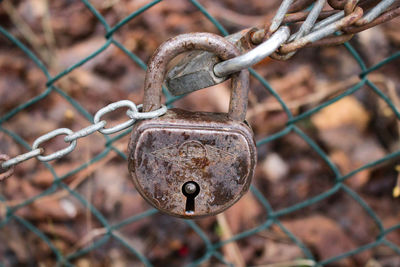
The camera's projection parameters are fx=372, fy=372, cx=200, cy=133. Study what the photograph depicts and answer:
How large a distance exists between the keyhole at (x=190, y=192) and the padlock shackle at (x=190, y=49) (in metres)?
0.14

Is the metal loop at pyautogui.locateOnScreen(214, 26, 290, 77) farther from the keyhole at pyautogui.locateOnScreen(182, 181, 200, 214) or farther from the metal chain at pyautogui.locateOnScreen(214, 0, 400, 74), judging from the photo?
the keyhole at pyautogui.locateOnScreen(182, 181, 200, 214)

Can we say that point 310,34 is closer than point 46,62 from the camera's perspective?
Yes

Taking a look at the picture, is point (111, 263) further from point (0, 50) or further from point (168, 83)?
point (0, 50)

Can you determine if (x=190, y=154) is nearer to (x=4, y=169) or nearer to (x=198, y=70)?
(x=198, y=70)

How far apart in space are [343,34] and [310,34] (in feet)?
0.25

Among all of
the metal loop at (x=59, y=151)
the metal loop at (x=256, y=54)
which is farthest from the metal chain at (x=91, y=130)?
the metal loop at (x=256, y=54)

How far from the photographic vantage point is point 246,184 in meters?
0.69

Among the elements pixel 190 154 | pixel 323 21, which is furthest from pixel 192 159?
pixel 323 21

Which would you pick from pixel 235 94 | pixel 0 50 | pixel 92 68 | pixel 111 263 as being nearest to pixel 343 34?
pixel 235 94

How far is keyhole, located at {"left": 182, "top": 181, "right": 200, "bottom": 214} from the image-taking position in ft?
2.19

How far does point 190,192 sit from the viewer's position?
671mm

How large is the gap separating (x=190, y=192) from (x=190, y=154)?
0.07 meters

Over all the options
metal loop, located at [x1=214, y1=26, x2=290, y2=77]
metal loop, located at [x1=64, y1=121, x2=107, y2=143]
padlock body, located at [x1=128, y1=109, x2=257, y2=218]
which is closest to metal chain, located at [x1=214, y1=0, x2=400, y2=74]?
metal loop, located at [x1=214, y1=26, x2=290, y2=77]

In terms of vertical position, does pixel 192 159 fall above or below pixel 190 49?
below
